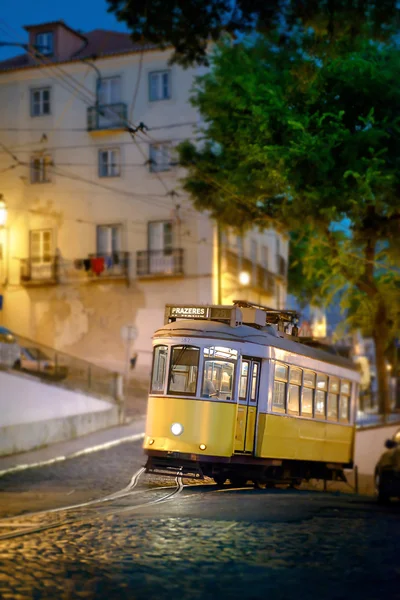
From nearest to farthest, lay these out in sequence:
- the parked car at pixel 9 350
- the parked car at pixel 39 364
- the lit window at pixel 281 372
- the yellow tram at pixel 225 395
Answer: the yellow tram at pixel 225 395 < the lit window at pixel 281 372 < the parked car at pixel 9 350 < the parked car at pixel 39 364

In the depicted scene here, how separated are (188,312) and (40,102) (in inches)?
1159

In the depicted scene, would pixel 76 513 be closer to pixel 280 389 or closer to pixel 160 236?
pixel 280 389

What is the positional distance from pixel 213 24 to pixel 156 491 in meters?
6.75

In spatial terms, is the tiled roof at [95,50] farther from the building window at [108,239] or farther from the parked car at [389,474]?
the parked car at [389,474]

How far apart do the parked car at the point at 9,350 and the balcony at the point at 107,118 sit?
13722 mm

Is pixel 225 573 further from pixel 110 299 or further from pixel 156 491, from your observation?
pixel 110 299

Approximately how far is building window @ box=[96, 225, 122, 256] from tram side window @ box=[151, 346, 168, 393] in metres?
25.8

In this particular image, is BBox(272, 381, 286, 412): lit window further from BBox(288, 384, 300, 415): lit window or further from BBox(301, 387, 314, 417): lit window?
BBox(301, 387, 314, 417): lit window

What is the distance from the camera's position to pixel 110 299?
1610 inches

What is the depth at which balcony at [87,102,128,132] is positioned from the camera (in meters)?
40.3

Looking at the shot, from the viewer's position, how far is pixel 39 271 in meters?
41.8

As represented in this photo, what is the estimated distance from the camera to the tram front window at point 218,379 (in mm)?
14602

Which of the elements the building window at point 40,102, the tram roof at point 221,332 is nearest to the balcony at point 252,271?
the building window at point 40,102

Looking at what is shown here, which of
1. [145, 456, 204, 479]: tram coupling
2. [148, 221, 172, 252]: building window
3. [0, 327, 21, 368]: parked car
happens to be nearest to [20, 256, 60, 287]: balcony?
[148, 221, 172, 252]: building window
